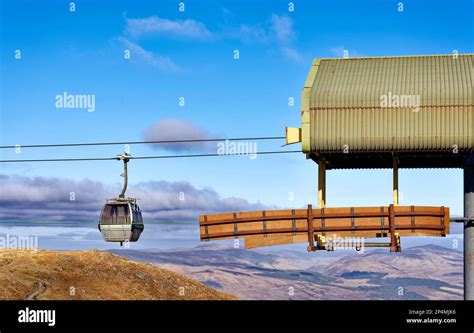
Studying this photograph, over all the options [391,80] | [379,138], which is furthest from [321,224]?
[391,80]

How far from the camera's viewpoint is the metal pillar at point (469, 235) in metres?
29.3

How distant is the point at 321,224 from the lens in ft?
96.8

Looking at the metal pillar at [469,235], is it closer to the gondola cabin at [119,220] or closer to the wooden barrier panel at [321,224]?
the wooden barrier panel at [321,224]

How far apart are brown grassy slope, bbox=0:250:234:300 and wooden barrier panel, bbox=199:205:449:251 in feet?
65.3

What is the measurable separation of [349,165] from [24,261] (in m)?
27.7

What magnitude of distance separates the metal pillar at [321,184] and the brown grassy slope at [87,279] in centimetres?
2148

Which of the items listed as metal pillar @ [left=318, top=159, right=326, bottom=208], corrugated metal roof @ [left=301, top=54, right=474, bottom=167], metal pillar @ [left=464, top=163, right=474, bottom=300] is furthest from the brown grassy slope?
metal pillar @ [left=464, top=163, right=474, bottom=300]

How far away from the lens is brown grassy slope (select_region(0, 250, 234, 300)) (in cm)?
4672

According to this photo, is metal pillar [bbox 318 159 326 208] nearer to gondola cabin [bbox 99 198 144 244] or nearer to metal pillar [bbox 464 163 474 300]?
metal pillar [bbox 464 163 474 300]

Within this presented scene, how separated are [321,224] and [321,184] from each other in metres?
2.05

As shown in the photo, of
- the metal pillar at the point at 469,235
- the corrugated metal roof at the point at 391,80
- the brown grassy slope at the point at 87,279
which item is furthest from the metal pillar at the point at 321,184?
the brown grassy slope at the point at 87,279
